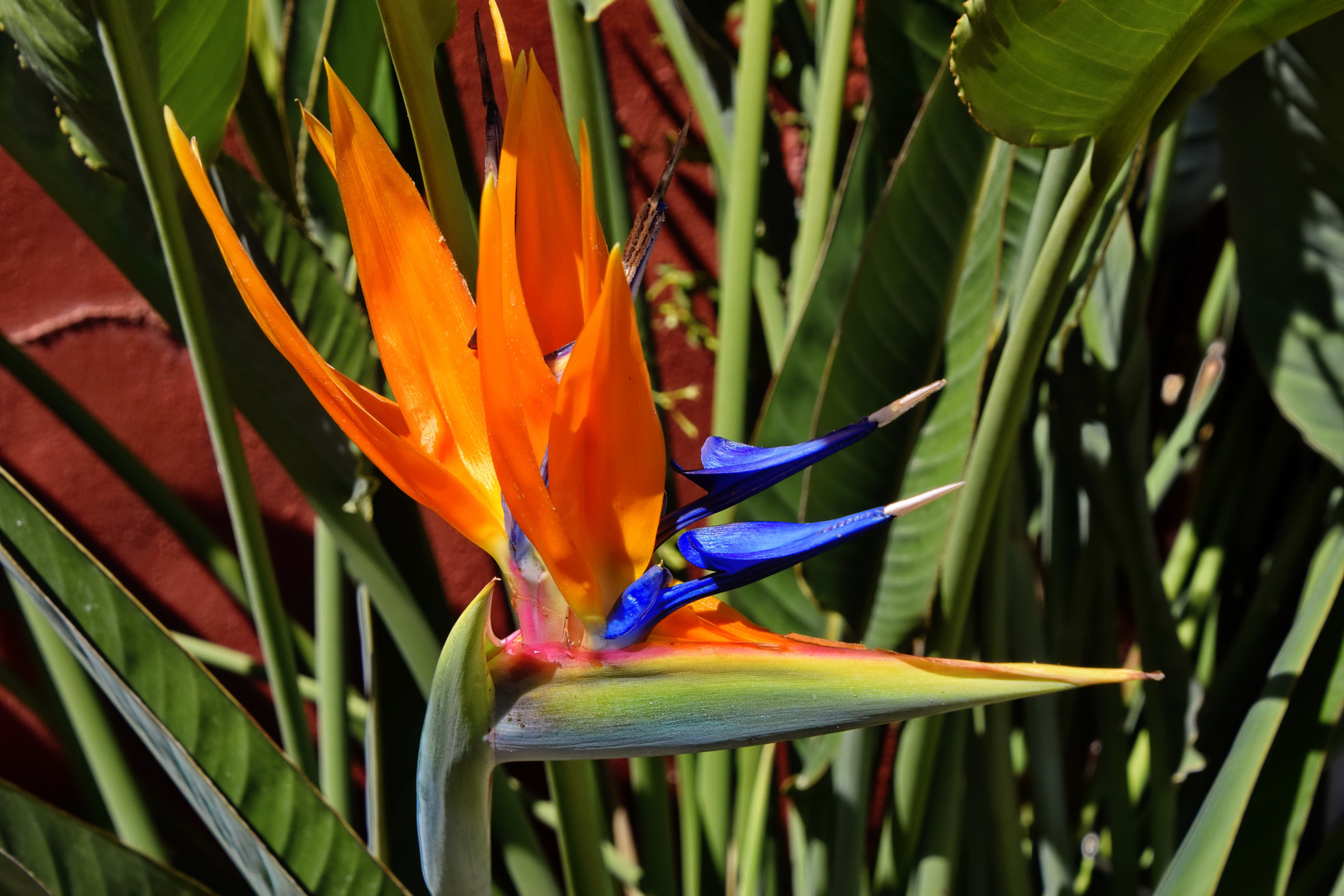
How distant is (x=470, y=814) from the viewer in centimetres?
26

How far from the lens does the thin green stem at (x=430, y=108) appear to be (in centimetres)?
24

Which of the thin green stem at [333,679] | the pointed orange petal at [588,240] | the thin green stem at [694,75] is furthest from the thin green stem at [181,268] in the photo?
the thin green stem at [694,75]

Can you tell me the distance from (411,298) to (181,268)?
19 cm

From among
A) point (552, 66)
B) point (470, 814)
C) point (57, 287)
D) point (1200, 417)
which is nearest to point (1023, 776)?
point (1200, 417)

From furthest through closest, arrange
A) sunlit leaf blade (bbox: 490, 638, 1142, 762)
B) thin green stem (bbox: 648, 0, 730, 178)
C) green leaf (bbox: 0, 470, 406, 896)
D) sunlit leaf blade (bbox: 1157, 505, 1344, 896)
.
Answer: thin green stem (bbox: 648, 0, 730, 178) → sunlit leaf blade (bbox: 1157, 505, 1344, 896) → green leaf (bbox: 0, 470, 406, 896) → sunlit leaf blade (bbox: 490, 638, 1142, 762)

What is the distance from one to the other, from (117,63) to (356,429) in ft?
0.84

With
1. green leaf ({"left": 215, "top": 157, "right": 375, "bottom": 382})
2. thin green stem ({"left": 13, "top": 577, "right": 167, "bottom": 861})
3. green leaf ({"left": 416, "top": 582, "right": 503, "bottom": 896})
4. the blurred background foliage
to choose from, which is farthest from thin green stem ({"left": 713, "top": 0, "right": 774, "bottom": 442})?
thin green stem ({"left": 13, "top": 577, "right": 167, "bottom": 861})

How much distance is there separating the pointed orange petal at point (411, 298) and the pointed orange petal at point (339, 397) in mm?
11

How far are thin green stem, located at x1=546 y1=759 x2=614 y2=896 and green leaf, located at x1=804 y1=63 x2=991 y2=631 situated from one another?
0.56 ft

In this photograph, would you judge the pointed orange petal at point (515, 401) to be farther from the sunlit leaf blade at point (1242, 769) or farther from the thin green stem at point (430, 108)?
the sunlit leaf blade at point (1242, 769)

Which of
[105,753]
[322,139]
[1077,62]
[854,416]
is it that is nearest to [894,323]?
[854,416]

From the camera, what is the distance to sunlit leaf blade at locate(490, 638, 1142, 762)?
0.20m

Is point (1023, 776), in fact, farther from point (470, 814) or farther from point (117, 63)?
point (117, 63)

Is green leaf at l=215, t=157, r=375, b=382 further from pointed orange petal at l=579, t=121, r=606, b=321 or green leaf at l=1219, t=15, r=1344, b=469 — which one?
green leaf at l=1219, t=15, r=1344, b=469
